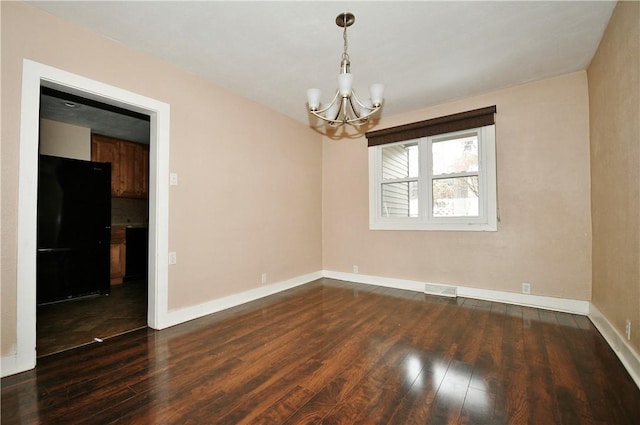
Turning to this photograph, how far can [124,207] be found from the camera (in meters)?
5.44

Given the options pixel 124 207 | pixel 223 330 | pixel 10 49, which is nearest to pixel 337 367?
pixel 223 330

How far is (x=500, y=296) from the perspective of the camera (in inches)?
135

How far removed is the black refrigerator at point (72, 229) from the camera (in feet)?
11.0

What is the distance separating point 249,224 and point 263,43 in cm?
211

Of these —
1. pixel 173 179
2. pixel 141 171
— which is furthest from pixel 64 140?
pixel 173 179

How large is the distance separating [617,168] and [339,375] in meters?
2.68

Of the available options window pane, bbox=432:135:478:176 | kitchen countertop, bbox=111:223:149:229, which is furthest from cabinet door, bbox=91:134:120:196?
window pane, bbox=432:135:478:176

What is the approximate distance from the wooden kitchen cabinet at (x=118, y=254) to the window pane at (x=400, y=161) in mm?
4592

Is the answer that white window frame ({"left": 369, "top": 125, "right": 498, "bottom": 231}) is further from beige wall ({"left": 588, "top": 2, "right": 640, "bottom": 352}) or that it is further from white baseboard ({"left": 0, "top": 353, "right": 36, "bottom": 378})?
white baseboard ({"left": 0, "top": 353, "right": 36, "bottom": 378})

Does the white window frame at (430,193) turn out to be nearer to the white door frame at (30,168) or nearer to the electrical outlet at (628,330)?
the electrical outlet at (628,330)

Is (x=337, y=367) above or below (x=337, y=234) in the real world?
below

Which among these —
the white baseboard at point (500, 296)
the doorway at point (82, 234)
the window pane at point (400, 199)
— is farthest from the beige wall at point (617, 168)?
the doorway at point (82, 234)

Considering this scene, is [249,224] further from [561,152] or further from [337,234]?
[561,152]

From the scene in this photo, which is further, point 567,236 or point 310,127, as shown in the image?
point 310,127
